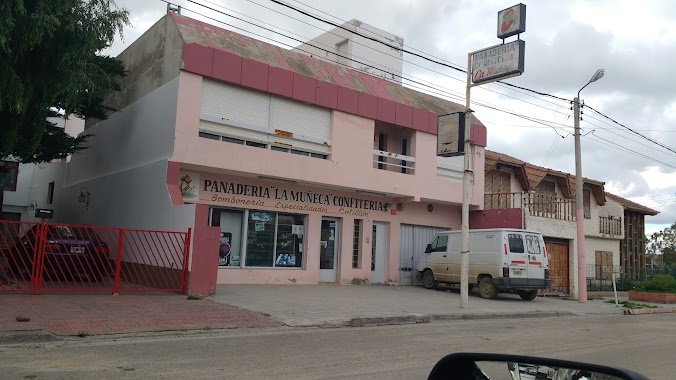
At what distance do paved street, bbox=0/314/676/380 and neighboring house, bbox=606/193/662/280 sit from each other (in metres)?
24.2

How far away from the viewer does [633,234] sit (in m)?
35.1

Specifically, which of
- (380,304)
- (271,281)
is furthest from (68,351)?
(271,281)

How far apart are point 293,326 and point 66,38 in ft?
24.6

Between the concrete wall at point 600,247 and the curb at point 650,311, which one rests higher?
the concrete wall at point 600,247

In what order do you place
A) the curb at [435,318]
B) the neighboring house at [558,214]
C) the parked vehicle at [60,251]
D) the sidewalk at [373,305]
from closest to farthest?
the curb at [435,318], the sidewalk at [373,305], the parked vehicle at [60,251], the neighboring house at [558,214]

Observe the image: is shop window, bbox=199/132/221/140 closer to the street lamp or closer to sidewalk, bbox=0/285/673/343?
sidewalk, bbox=0/285/673/343

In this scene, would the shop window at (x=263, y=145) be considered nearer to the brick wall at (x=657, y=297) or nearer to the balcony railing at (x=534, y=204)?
the balcony railing at (x=534, y=204)

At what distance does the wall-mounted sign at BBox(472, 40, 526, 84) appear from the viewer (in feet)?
46.9

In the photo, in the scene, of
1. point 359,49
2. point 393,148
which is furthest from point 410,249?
point 359,49

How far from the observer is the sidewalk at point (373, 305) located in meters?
12.0

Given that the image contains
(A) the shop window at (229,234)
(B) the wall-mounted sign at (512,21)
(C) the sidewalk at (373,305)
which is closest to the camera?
(C) the sidewalk at (373,305)

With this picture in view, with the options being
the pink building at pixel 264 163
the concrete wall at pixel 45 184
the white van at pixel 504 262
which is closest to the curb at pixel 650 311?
the white van at pixel 504 262

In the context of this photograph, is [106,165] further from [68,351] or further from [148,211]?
[68,351]

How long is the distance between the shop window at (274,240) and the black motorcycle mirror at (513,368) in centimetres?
1556
